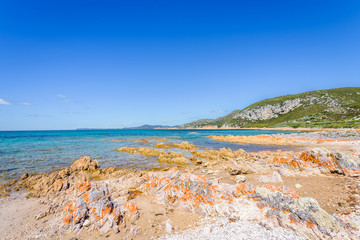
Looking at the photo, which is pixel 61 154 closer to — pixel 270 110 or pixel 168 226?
pixel 168 226

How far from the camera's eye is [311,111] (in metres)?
128

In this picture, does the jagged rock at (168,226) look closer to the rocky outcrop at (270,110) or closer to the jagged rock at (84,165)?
the jagged rock at (84,165)

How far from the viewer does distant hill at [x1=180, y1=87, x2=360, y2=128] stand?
340 feet

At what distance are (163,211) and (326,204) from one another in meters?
7.64

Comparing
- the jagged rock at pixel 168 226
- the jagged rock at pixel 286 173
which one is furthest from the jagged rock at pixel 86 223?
the jagged rock at pixel 286 173

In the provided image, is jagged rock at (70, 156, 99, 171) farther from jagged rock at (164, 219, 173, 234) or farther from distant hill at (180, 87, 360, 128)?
distant hill at (180, 87, 360, 128)

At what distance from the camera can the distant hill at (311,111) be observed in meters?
104

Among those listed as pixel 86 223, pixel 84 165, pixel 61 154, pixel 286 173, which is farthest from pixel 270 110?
pixel 86 223

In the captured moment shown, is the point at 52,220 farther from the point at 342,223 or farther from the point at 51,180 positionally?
the point at 342,223

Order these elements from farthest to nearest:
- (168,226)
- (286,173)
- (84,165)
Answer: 1. (84,165)
2. (286,173)
3. (168,226)

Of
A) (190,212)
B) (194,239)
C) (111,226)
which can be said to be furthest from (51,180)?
(194,239)

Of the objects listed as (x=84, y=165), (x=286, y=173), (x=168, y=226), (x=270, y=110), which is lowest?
(x=286, y=173)

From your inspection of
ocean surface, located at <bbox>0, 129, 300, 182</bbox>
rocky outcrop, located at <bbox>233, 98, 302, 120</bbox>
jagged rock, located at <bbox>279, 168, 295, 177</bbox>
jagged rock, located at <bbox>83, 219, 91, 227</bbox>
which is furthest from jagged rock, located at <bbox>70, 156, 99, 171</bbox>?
rocky outcrop, located at <bbox>233, 98, 302, 120</bbox>

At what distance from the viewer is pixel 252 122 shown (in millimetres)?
172875
